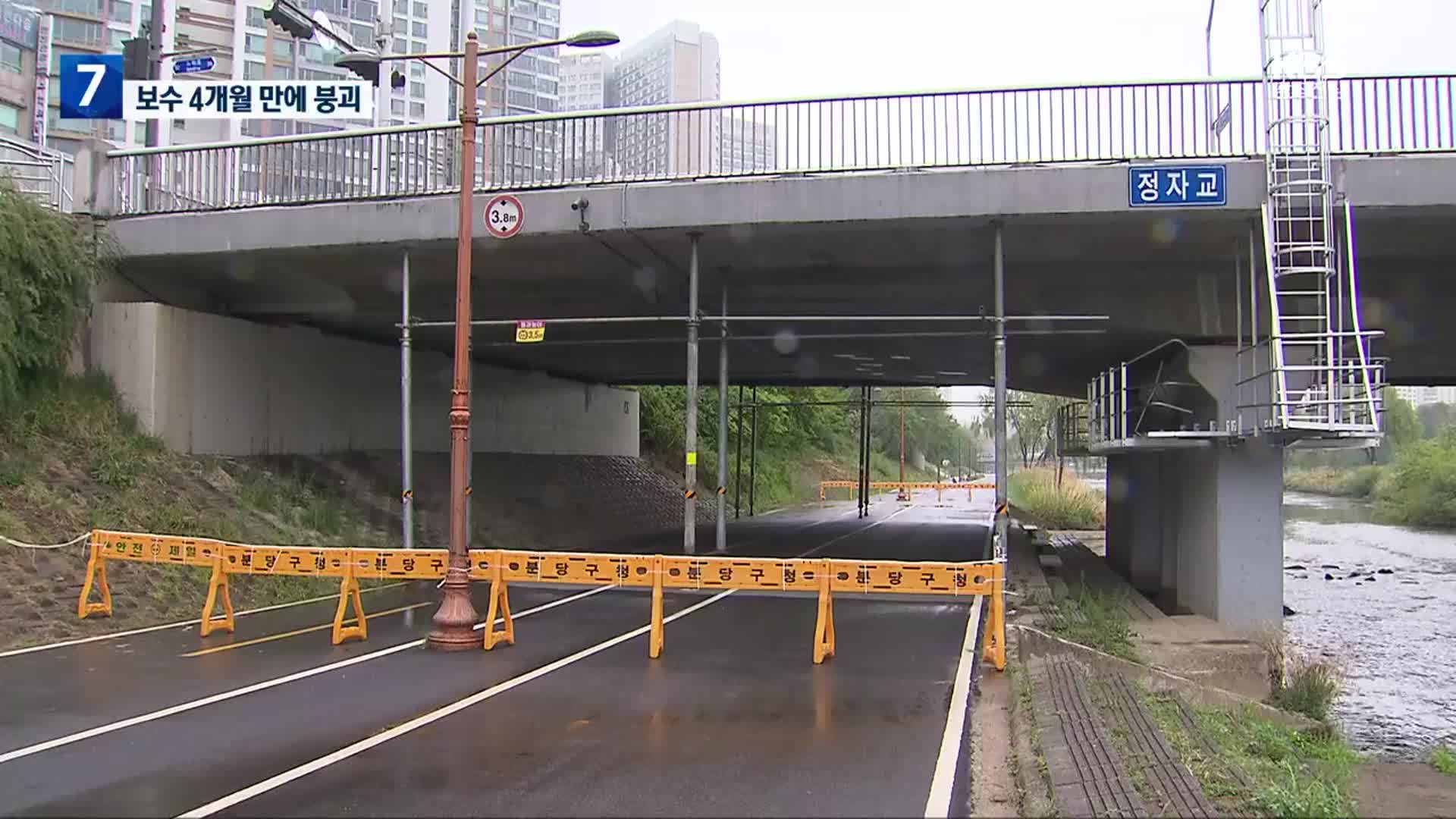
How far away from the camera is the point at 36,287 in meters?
16.7

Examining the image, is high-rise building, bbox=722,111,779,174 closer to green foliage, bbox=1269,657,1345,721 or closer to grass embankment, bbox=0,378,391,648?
grass embankment, bbox=0,378,391,648

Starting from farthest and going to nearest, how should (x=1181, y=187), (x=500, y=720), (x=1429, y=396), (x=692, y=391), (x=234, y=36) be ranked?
(x=1429, y=396)
(x=234, y=36)
(x=692, y=391)
(x=1181, y=187)
(x=500, y=720)

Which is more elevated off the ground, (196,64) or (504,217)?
(196,64)

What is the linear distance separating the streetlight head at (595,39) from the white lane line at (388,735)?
653cm

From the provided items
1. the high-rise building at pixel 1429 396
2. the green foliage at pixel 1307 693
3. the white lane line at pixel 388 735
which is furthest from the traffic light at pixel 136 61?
the high-rise building at pixel 1429 396

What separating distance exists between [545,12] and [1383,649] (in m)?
93.4

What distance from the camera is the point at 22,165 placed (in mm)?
18703

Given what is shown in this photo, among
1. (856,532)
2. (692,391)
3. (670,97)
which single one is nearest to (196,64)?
(692,391)

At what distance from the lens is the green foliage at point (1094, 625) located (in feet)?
40.0

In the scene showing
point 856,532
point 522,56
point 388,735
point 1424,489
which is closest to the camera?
point 388,735

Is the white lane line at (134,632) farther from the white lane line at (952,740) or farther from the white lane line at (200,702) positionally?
the white lane line at (952,740)

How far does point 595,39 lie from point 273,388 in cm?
1248

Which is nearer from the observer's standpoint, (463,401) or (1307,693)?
(463,401)

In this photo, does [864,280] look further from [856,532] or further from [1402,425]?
[1402,425]
